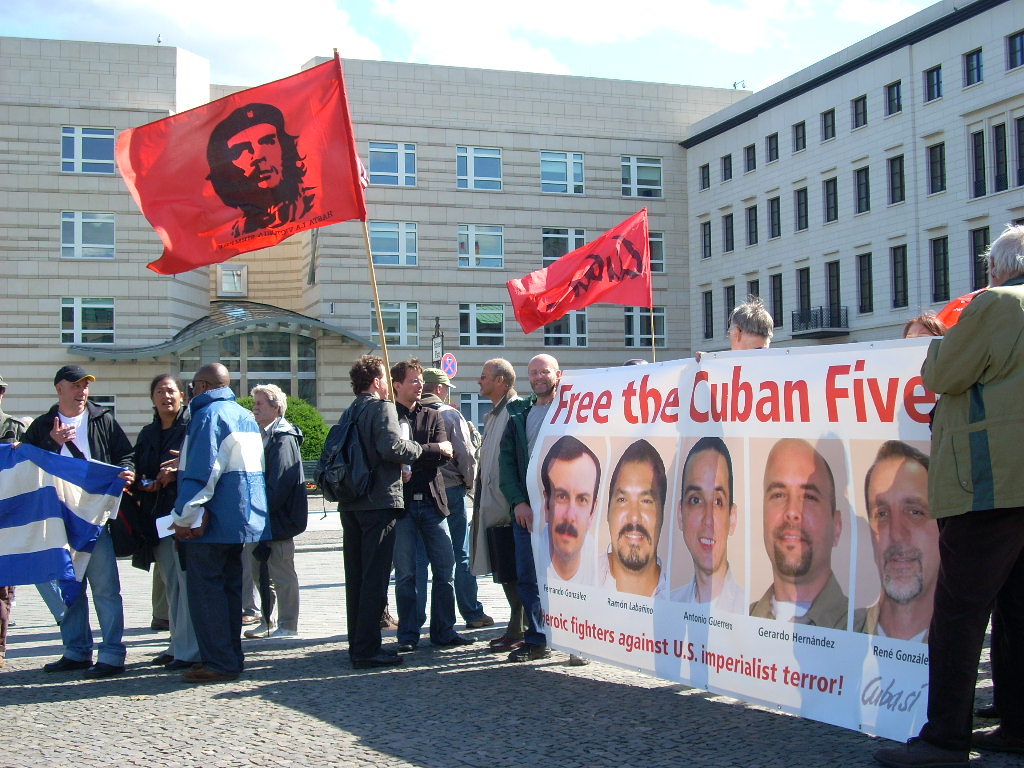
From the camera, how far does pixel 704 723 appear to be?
578 cm

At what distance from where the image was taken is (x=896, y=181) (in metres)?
42.0

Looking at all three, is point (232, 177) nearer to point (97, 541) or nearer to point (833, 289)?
point (97, 541)

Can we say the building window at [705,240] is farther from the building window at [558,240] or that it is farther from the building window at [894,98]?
the building window at [894,98]

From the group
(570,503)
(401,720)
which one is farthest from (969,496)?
(401,720)

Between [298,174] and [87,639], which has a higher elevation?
[298,174]

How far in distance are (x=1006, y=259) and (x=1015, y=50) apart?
1422 inches

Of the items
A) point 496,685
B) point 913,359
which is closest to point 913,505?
point 913,359

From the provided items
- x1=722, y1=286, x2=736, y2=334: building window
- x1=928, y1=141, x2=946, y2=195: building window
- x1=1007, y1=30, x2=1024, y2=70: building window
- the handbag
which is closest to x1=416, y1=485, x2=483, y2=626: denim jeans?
the handbag

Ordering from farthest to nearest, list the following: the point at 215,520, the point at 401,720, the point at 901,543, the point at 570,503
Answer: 1. the point at 215,520
2. the point at 570,503
3. the point at 401,720
4. the point at 901,543

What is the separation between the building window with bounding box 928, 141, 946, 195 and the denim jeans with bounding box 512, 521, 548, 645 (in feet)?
119

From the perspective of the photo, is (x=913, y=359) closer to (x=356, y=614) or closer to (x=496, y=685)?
(x=496, y=685)

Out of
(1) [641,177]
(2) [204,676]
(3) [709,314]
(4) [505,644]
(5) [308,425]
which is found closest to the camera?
(2) [204,676]

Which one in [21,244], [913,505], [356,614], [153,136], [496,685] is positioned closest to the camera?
[913,505]

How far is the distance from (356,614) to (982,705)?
3.93 metres
